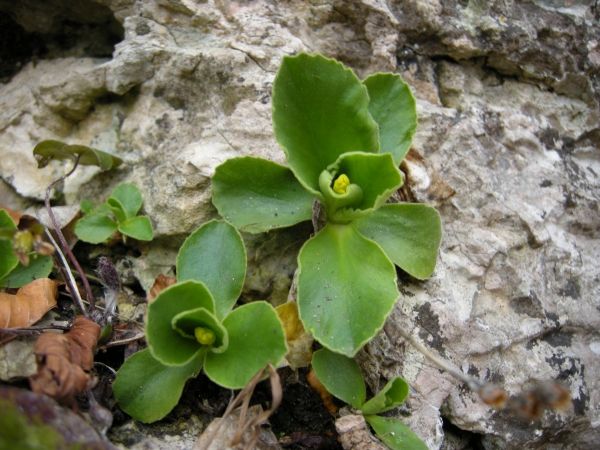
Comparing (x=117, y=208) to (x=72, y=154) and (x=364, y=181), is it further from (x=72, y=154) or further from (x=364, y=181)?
(x=364, y=181)

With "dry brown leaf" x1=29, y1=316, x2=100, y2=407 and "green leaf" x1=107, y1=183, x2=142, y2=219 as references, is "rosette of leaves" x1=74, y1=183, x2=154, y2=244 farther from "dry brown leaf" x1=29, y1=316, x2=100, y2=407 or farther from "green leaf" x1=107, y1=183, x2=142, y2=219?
"dry brown leaf" x1=29, y1=316, x2=100, y2=407

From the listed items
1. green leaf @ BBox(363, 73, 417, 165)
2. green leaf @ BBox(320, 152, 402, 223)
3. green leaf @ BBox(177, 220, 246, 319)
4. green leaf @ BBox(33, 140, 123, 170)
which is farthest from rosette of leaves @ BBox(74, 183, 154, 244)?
green leaf @ BBox(363, 73, 417, 165)

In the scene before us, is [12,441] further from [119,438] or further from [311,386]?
[311,386]

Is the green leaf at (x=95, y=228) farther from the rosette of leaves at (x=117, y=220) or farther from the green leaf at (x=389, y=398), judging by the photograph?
the green leaf at (x=389, y=398)

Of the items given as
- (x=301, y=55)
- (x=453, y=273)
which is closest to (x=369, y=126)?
(x=301, y=55)

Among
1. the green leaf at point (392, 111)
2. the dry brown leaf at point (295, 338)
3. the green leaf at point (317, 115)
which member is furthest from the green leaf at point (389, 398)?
the green leaf at point (392, 111)
